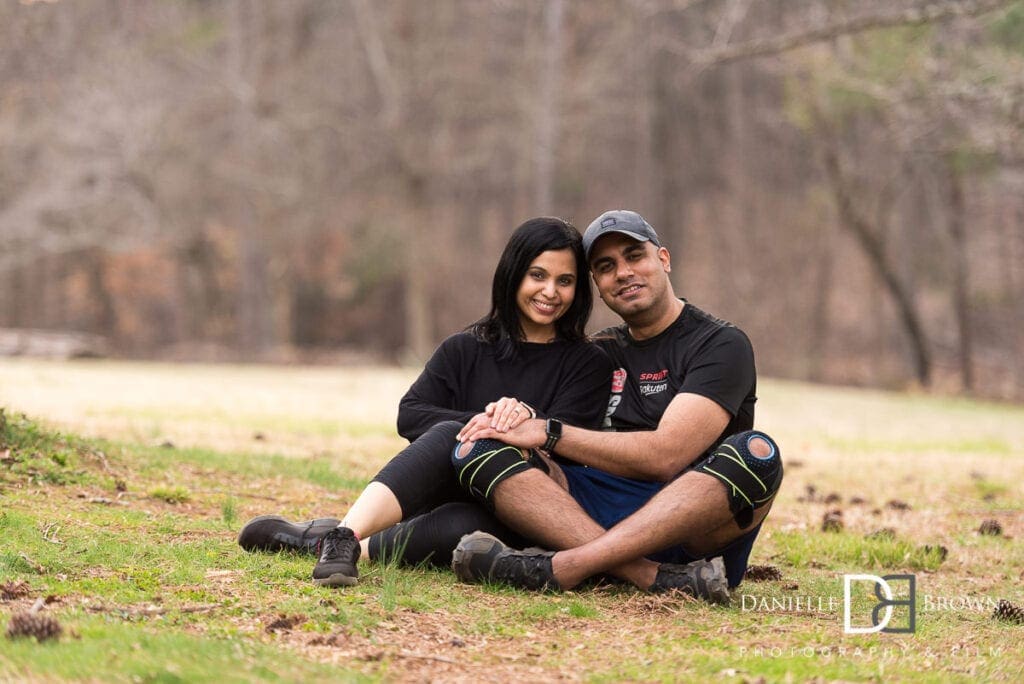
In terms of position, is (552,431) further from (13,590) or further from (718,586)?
(13,590)

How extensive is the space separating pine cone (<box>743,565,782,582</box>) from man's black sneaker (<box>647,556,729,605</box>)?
725 mm

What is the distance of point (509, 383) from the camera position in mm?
5258

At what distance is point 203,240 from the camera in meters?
35.8

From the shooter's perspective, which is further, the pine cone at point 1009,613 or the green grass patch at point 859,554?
the green grass patch at point 859,554

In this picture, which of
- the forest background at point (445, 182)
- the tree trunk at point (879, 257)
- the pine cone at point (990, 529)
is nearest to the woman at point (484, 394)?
the pine cone at point (990, 529)

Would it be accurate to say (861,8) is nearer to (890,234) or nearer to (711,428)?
(711,428)

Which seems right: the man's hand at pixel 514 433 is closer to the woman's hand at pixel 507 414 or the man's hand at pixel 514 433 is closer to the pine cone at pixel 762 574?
the woman's hand at pixel 507 414

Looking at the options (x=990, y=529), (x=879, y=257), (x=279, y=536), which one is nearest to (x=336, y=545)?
(x=279, y=536)

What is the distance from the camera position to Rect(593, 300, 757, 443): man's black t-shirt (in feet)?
15.7

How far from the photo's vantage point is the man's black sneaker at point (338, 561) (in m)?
4.41

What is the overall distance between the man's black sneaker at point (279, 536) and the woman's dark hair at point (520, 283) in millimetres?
1161

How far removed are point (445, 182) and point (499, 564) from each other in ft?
117

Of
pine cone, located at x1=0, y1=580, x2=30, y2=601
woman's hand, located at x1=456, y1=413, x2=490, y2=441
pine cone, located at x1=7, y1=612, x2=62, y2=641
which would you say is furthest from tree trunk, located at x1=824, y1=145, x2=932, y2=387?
pine cone, located at x1=7, y1=612, x2=62, y2=641

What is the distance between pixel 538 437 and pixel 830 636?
54.5 inches
